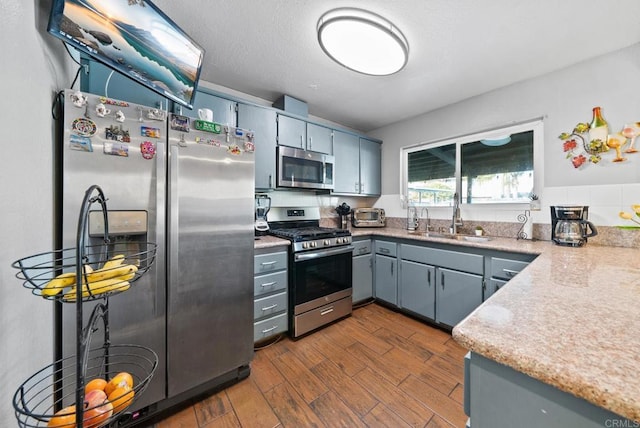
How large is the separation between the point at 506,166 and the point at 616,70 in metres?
0.94

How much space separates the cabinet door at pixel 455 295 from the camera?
199cm

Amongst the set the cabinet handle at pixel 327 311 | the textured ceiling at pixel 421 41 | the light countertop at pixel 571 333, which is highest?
the textured ceiling at pixel 421 41

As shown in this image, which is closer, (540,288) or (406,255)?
(540,288)

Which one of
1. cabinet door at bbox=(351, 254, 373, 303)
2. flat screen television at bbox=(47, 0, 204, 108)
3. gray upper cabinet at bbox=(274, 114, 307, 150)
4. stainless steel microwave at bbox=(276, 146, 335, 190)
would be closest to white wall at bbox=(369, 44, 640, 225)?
cabinet door at bbox=(351, 254, 373, 303)

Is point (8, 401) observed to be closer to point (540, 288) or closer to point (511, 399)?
point (511, 399)

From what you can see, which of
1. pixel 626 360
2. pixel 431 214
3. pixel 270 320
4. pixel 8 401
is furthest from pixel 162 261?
pixel 431 214

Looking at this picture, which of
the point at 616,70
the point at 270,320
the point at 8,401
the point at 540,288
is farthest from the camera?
the point at 270,320

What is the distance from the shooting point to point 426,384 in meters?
1.54

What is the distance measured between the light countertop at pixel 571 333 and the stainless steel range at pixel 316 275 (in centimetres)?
149

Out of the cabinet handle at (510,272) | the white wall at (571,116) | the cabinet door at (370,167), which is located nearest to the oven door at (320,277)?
the cabinet door at (370,167)

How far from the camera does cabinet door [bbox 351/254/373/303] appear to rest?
8.61 feet

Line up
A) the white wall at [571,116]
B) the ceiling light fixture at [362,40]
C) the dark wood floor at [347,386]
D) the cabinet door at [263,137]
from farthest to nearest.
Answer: the cabinet door at [263,137], the white wall at [571,116], the ceiling light fixture at [362,40], the dark wood floor at [347,386]

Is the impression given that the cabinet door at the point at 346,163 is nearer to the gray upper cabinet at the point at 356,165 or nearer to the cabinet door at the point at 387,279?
the gray upper cabinet at the point at 356,165

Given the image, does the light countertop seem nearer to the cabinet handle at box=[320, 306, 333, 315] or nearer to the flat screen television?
the cabinet handle at box=[320, 306, 333, 315]
